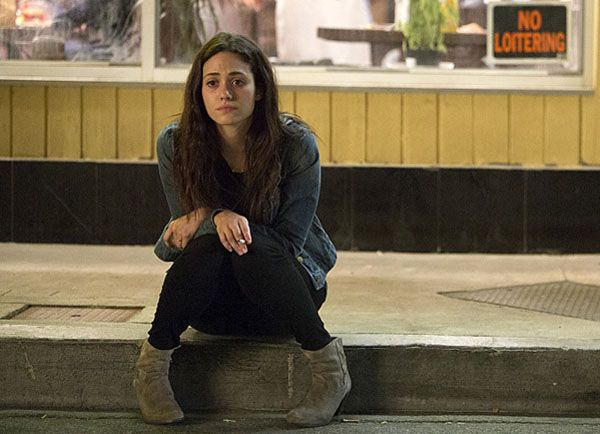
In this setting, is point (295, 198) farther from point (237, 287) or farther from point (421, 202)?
point (421, 202)

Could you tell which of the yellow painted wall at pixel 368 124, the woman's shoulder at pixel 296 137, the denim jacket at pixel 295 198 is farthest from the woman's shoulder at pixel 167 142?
the yellow painted wall at pixel 368 124

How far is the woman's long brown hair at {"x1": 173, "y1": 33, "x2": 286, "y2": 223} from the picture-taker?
4.33 meters

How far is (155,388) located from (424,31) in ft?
9.57

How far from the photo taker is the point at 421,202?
6.50m

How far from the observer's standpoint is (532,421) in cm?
436

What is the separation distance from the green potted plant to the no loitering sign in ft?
0.86

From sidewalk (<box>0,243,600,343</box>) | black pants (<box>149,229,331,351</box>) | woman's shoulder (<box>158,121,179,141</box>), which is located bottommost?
sidewalk (<box>0,243,600,343</box>)

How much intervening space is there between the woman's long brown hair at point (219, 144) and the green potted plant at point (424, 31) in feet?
7.14

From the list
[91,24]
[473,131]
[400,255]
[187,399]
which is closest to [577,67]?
[473,131]

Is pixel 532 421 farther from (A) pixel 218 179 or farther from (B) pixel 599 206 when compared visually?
(B) pixel 599 206

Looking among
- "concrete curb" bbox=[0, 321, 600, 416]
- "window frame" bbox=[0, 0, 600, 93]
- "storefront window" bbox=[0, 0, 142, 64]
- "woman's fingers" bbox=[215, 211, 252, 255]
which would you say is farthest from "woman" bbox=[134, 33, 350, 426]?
"storefront window" bbox=[0, 0, 142, 64]

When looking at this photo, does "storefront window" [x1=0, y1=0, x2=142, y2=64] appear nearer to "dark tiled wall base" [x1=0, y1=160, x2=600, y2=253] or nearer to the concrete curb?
"dark tiled wall base" [x1=0, y1=160, x2=600, y2=253]

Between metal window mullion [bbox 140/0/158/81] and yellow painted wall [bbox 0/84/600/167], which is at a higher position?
metal window mullion [bbox 140/0/158/81]

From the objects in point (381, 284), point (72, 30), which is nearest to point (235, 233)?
point (381, 284)
